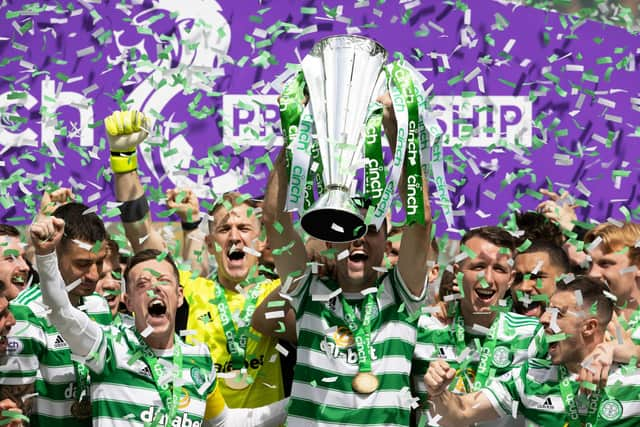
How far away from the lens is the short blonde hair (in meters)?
6.27

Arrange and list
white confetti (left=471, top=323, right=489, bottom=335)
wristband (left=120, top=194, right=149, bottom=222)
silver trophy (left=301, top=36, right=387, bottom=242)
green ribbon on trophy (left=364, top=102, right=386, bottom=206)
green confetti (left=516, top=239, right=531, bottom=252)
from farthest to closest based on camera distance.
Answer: green confetti (left=516, top=239, right=531, bottom=252) → wristband (left=120, top=194, right=149, bottom=222) → white confetti (left=471, top=323, right=489, bottom=335) → green ribbon on trophy (left=364, top=102, right=386, bottom=206) → silver trophy (left=301, top=36, right=387, bottom=242)

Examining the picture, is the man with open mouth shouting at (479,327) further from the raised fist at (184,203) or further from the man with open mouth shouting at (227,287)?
the raised fist at (184,203)

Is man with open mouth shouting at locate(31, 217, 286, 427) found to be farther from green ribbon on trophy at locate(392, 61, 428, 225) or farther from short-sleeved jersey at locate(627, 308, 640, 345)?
short-sleeved jersey at locate(627, 308, 640, 345)

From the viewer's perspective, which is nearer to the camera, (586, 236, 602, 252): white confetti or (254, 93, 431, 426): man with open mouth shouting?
(254, 93, 431, 426): man with open mouth shouting

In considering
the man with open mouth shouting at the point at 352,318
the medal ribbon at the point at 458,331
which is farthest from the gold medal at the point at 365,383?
the medal ribbon at the point at 458,331

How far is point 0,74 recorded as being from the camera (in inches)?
276

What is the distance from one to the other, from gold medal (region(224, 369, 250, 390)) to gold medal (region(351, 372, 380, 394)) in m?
0.77

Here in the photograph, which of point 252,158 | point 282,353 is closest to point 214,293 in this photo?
point 282,353

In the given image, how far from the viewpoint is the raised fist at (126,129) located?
5621 mm

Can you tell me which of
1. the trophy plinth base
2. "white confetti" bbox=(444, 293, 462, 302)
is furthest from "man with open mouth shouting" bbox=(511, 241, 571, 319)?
the trophy plinth base

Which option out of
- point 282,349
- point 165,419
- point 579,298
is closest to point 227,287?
point 282,349

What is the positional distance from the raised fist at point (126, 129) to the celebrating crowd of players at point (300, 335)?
0.04 ft

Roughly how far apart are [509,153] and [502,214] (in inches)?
14.3

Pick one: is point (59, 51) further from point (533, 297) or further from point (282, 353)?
point (533, 297)
